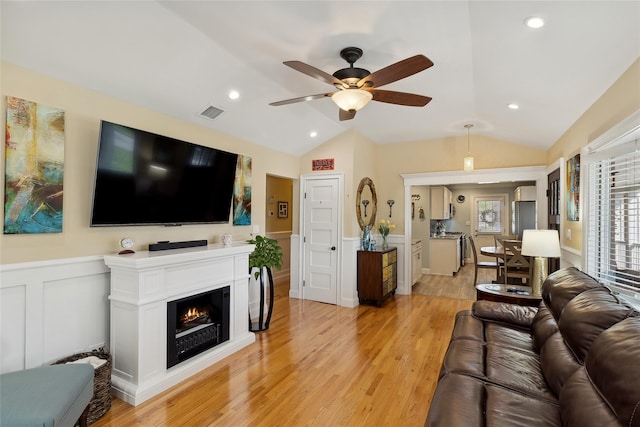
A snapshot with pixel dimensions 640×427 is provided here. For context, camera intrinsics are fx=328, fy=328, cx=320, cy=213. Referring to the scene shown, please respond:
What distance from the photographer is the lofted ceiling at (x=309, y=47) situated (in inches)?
80.7

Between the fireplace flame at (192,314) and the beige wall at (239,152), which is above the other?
the beige wall at (239,152)

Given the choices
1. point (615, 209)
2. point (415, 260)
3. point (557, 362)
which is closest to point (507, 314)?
point (557, 362)

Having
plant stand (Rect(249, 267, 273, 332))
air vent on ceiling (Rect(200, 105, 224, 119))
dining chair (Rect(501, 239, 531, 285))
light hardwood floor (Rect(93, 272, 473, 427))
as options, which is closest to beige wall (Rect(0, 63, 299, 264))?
air vent on ceiling (Rect(200, 105, 224, 119))

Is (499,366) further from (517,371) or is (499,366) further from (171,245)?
(171,245)

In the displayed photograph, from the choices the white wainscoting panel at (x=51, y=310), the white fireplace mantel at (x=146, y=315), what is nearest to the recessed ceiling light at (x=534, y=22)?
the white fireplace mantel at (x=146, y=315)

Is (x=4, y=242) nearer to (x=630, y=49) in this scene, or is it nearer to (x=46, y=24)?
(x=46, y=24)

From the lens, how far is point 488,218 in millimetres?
9695


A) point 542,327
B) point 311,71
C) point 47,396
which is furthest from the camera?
point 311,71

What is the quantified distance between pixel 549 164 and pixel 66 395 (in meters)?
5.76

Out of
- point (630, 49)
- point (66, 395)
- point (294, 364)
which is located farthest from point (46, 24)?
point (630, 49)

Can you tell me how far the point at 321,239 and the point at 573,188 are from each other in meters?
3.34

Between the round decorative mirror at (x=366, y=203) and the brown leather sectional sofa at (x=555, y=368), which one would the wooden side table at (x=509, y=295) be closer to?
the brown leather sectional sofa at (x=555, y=368)

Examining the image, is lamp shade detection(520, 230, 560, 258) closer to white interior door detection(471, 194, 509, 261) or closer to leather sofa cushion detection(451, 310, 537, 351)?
leather sofa cushion detection(451, 310, 537, 351)

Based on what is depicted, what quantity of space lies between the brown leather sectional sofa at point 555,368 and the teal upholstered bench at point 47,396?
185 cm
